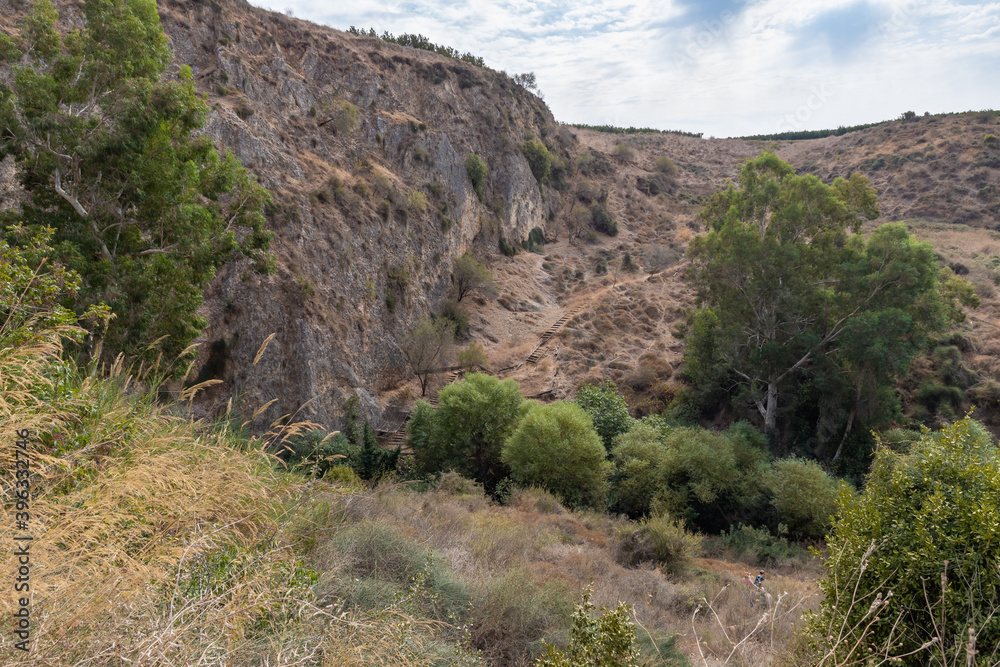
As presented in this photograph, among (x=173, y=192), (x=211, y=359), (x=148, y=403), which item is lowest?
(x=211, y=359)

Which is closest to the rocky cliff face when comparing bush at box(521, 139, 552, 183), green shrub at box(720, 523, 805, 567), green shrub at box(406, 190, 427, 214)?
green shrub at box(406, 190, 427, 214)

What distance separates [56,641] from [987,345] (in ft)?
101

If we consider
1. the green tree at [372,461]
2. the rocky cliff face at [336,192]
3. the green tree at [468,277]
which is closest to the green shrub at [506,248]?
the rocky cliff face at [336,192]

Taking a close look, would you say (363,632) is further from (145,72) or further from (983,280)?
(983,280)

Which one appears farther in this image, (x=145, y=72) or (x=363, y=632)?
(x=145, y=72)

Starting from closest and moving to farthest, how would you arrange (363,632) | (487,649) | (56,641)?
(56,641) → (363,632) → (487,649)

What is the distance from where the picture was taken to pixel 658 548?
11492 millimetres

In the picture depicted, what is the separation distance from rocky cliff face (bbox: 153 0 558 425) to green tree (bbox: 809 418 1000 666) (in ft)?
43.9

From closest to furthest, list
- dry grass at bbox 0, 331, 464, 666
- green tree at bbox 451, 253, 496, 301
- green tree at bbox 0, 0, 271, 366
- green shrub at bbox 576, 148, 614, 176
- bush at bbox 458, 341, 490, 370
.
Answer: dry grass at bbox 0, 331, 464, 666, green tree at bbox 0, 0, 271, 366, bush at bbox 458, 341, 490, 370, green tree at bbox 451, 253, 496, 301, green shrub at bbox 576, 148, 614, 176

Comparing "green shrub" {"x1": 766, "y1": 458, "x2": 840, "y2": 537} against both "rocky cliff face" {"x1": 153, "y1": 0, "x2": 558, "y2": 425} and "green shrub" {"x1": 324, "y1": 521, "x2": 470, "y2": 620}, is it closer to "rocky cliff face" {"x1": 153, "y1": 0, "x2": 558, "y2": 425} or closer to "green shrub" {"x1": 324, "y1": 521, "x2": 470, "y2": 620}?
"green shrub" {"x1": 324, "y1": 521, "x2": 470, "y2": 620}

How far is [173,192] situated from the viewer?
32.5ft

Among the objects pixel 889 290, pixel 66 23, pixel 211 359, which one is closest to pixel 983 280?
pixel 889 290

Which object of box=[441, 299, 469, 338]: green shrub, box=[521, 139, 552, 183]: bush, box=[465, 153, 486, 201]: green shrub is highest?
box=[521, 139, 552, 183]: bush

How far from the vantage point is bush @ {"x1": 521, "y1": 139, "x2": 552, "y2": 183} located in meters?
43.1
